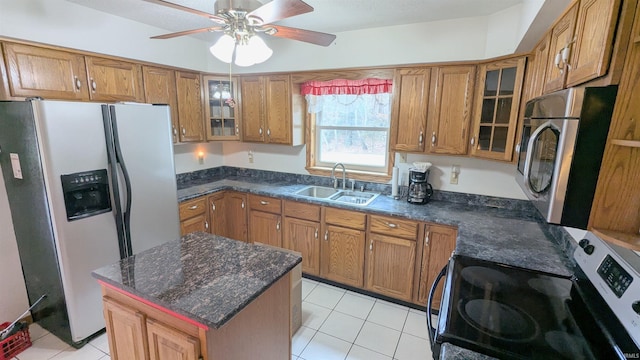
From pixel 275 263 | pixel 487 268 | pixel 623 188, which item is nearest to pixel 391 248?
pixel 487 268

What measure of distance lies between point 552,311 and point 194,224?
281 centimetres

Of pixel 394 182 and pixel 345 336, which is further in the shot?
pixel 394 182

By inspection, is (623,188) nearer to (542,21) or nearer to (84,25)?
(542,21)

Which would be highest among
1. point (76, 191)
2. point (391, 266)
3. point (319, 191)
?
point (76, 191)

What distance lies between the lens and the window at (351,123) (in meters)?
2.96

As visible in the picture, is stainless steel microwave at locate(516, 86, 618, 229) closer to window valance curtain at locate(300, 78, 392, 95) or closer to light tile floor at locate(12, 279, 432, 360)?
light tile floor at locate(12, 279, 432, 360)

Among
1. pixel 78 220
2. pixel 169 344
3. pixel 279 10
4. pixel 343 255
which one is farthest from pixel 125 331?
pixel 343 255

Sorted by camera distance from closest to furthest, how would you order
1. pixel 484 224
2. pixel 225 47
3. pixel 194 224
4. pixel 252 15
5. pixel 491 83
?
pixel 252 15, pixel 225 47, pixel 484 224, pixel 491 83, pixel 194 224

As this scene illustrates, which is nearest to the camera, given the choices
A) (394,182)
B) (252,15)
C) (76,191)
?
(252,15)

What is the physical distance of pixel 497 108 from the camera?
2.24 meters

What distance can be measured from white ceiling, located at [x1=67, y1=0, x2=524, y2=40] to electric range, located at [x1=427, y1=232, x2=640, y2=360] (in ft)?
5.63

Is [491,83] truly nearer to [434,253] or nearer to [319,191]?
[434,253]

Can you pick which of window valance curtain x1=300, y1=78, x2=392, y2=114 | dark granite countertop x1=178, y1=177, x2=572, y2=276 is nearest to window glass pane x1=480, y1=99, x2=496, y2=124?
dark granite countertop x1=178, y1=177, x2=572, y2=276

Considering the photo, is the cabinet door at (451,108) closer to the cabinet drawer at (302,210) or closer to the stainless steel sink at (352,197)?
the stainless steel sink at (352,197)
